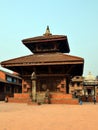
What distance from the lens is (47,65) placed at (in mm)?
27578

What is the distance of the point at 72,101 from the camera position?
2572cm

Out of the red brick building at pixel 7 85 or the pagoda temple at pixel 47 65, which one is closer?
the pagoda temple at pixel 47 65

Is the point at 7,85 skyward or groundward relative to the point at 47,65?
groundward

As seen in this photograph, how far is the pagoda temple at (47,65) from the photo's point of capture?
90.3ft

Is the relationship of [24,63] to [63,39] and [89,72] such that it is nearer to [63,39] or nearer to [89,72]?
[63,39]

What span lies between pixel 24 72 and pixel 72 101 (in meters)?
7.92

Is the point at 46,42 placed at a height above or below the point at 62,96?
above

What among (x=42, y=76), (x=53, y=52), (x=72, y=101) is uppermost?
(x=53, y=52)

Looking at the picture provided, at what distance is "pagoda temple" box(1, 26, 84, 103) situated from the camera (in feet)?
90.3

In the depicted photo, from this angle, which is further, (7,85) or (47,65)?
(7,85)
